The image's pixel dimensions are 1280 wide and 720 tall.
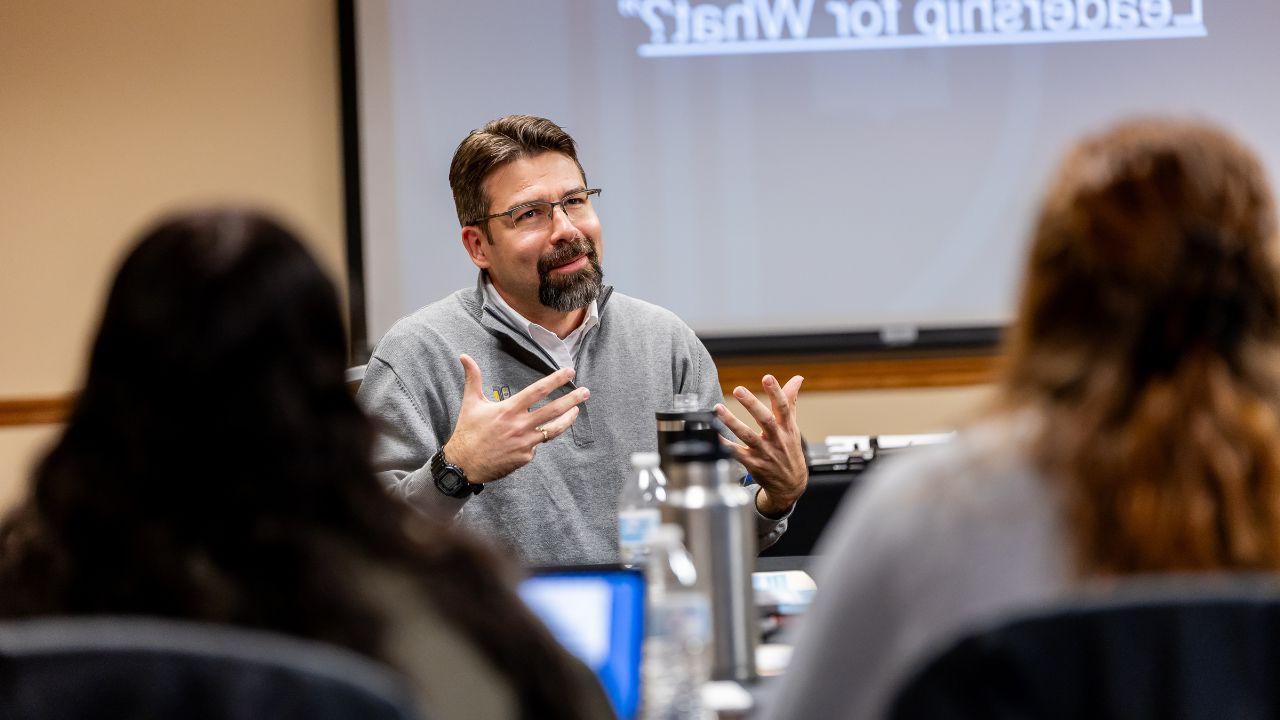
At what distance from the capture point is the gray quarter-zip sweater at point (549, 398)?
2.38m

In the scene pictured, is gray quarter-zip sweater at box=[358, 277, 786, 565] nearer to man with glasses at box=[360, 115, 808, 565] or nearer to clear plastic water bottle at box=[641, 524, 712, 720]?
man with glasses at box=[360, 115, 808, 565]

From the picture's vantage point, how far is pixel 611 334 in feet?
8.54

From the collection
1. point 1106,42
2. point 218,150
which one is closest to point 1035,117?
point 1106,42

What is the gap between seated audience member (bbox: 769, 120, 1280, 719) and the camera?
0.93 metres

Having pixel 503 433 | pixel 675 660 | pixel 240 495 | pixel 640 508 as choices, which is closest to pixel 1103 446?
pixel 675 660

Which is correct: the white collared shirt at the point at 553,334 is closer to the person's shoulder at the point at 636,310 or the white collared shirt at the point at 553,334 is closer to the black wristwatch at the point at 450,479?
the person's shoulder at the point at 636,310

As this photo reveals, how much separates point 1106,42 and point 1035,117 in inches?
11.6

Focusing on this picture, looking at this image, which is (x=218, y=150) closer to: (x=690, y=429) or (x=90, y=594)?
(x=690, y=429)

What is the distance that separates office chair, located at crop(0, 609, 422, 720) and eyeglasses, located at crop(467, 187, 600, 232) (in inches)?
73.4

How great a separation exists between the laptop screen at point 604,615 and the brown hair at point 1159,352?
64 cm

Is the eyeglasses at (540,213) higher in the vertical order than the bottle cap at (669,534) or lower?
higher

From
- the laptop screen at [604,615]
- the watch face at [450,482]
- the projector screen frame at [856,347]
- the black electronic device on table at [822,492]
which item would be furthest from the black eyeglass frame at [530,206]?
the projector screen frame at [856,347]

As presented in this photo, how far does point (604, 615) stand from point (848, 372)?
2.37 metres

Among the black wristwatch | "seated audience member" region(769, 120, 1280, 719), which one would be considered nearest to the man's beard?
the black wristwatch
